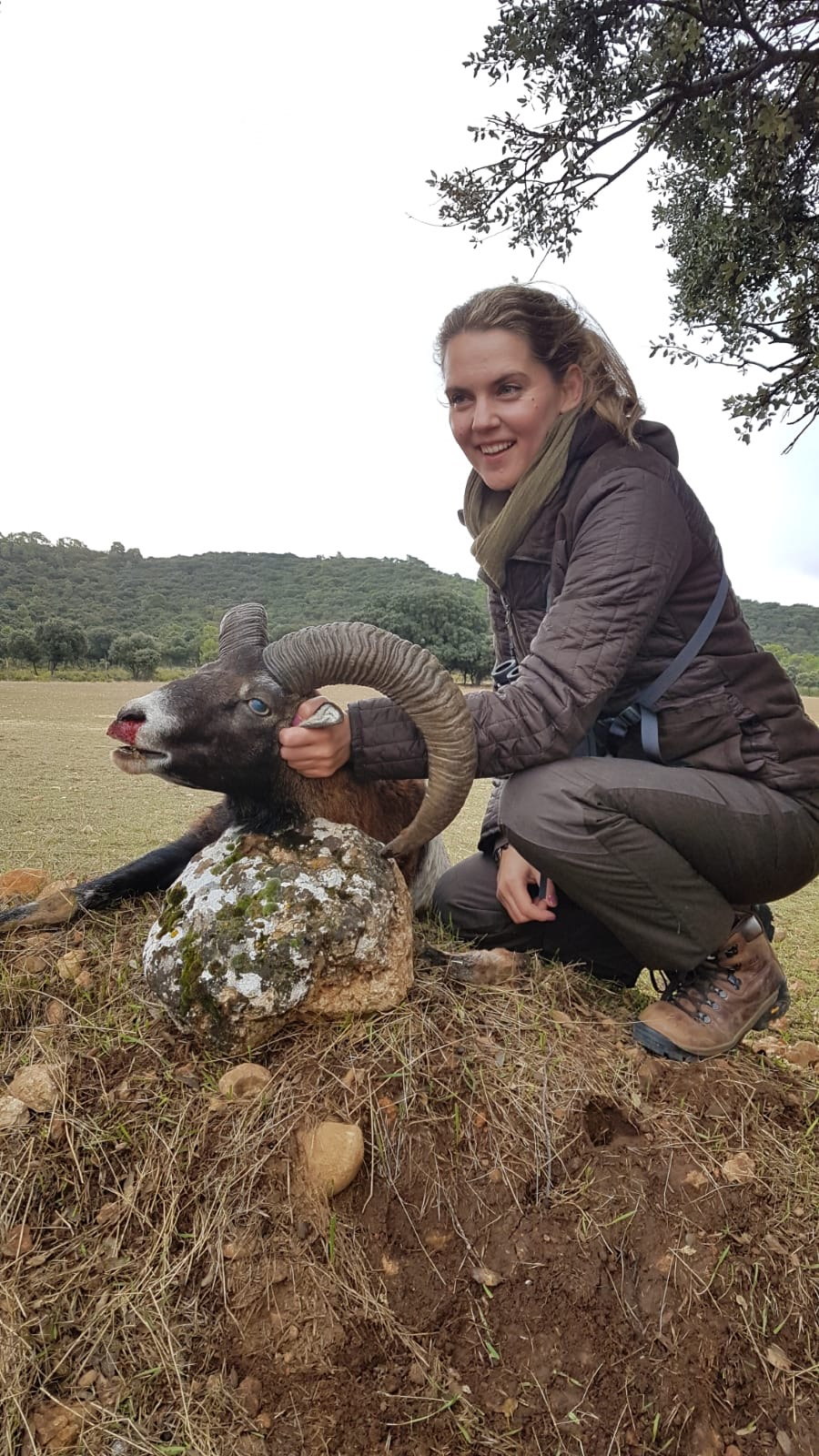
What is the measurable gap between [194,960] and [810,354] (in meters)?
6.30

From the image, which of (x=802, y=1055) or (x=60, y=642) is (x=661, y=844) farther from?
(x=60, y=642)

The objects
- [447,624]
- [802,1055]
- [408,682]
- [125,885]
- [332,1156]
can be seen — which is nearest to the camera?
[332,1156]

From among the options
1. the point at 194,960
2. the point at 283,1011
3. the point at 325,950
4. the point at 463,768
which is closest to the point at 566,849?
the point at 463,768

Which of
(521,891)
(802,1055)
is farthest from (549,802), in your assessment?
(802,1055)

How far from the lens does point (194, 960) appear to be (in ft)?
9.47

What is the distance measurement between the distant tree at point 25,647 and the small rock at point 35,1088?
673 cm

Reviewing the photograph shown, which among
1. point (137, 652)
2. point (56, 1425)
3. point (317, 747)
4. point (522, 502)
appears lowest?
point (56, 1425)

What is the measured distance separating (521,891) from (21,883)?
9.82 ft

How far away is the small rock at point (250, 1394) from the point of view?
80.8 inches

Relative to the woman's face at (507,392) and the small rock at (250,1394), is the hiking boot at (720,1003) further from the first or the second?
the woman's face at (507,392)

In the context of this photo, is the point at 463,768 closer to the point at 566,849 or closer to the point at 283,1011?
the point at 566,849

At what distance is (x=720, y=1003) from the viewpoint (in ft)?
10.9

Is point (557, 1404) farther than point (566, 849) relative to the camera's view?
No

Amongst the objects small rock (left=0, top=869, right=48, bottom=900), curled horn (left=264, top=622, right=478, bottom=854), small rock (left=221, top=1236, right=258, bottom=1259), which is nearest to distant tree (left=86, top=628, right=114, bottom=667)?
small rock (left=0, top=869, right=48, bottom=900)
